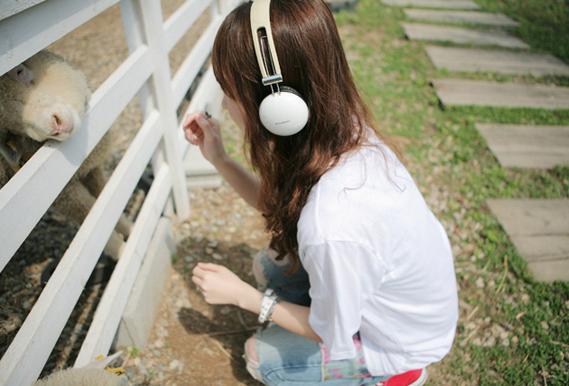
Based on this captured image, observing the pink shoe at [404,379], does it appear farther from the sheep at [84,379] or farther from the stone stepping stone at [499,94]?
the stone stepping stone at [499,94]

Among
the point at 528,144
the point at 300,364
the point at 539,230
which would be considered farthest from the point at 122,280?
the point at 528,144

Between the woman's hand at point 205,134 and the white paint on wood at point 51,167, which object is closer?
the white paint on wood at point 51,167

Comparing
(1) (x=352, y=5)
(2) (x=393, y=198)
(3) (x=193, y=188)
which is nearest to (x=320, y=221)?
(2) (x=393, y=198)

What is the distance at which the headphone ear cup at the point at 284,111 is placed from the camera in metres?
1.21

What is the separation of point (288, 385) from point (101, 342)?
2.74ft

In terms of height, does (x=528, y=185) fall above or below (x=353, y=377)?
below

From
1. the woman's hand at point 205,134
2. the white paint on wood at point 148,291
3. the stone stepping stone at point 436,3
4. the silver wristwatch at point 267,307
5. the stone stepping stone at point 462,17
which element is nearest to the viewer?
the silver wristwatch at point 267,307

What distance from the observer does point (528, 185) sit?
341cm

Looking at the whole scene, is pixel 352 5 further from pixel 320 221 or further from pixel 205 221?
pixel 320 221

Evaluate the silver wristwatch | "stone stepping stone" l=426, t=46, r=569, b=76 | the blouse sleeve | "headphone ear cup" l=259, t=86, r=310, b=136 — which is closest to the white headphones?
"headphone ear cup" l=259, t=86, r=310, b=136

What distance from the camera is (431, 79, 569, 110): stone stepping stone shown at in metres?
4.44

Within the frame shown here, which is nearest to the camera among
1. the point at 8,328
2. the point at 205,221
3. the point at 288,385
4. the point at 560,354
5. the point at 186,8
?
the point at 288,385

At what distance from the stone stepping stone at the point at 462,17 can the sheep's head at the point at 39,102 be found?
6286mm

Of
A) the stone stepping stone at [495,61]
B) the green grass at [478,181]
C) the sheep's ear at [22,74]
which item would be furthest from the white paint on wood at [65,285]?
the stone stepping stone at [495,61]
